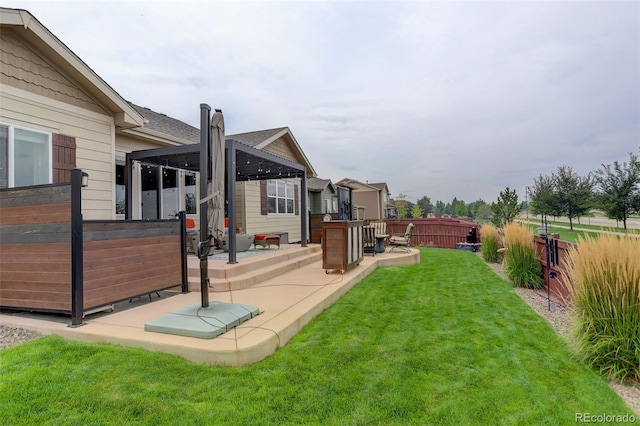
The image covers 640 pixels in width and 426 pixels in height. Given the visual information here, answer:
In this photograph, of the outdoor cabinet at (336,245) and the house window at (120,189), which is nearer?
the outdoor cabinet at (336,245)

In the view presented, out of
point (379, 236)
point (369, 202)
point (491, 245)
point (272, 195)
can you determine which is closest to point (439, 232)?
point (491, 245)

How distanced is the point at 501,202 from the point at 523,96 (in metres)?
8.31

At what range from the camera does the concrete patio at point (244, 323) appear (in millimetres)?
2873

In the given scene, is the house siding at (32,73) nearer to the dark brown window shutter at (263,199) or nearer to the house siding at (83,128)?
the house siding at (83,128)

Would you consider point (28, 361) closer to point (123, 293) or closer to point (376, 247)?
point (123, 293)

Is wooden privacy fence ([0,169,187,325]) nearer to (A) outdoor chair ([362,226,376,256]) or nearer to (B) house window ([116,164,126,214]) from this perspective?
(B) house window ([116,164,126,214])

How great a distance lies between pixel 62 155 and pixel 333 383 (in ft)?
19.5

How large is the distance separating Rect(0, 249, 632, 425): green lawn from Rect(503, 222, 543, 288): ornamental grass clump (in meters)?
3.00

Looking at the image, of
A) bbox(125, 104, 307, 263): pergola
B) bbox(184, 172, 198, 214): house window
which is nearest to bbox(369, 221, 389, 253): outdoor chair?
bbox(125, 104, 307, 263): pergola

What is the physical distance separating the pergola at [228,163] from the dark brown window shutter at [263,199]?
3.08 ft

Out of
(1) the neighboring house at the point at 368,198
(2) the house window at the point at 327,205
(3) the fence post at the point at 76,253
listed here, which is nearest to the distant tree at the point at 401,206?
(1) the neighboring house at the point at 368,198

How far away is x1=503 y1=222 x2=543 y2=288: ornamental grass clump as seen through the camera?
21.0 feet

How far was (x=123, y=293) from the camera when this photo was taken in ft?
13.2

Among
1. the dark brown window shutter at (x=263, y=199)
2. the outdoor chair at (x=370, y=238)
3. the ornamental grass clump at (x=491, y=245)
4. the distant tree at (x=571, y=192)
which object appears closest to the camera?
the outdoor chair at (x=370, y=238)
